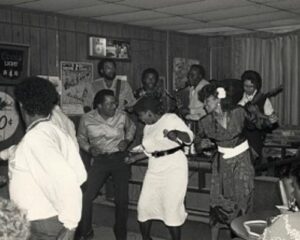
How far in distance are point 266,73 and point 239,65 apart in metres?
0.56

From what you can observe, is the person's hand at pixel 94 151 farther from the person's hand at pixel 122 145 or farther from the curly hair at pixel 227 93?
the curly hair at pixel 227 93

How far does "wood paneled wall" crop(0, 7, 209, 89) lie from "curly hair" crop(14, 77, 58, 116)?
3.83 meters

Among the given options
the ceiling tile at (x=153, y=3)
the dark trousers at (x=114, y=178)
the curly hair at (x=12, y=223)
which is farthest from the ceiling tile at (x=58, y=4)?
the curly hair at (x=12, y=223)

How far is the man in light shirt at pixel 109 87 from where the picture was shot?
6.97 m

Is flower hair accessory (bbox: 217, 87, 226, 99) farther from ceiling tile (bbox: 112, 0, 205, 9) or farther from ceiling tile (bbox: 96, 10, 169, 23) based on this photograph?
ceiling tile (bbox: 96, 10, 169, 23)

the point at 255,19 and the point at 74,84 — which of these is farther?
the point at 255,19

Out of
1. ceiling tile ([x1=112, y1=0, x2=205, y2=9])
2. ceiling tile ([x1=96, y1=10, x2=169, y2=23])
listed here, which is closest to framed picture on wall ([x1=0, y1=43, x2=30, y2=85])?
ceiling tile ([x1=96, y1=10, x2=169, y2=23])

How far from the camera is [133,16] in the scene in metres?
7.30

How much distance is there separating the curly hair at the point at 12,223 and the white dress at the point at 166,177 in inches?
114

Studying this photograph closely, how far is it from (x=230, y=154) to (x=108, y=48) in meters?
3.82

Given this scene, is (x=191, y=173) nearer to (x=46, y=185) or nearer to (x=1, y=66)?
(x=1, y=66)

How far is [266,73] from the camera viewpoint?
363 inches

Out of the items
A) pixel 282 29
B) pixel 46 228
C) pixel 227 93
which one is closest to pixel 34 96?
pixel 46 228

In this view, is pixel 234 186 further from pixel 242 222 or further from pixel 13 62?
pixel 13 62
